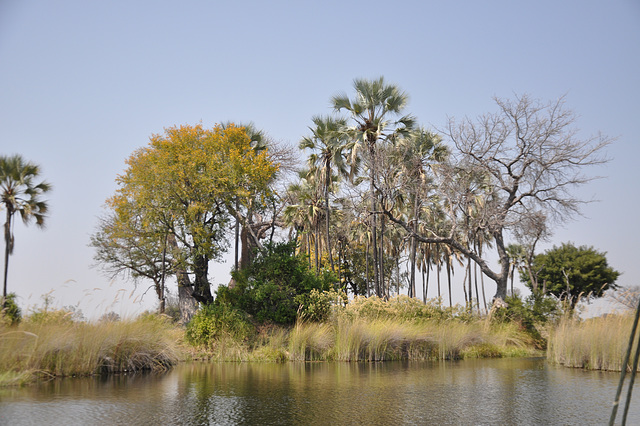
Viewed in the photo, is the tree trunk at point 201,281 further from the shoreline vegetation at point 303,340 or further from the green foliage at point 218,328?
the green foliage at point 218,328

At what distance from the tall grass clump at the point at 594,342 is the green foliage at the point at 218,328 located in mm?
9889

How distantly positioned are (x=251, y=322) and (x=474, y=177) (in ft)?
42.7

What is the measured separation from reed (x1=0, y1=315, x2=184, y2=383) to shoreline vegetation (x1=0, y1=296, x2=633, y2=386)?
0.9 inches

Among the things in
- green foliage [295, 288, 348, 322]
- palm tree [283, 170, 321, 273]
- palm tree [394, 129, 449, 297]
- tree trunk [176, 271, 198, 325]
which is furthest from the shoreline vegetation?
palm tree [283, 170, 321, 273]

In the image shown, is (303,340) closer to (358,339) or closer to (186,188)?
(358,339)

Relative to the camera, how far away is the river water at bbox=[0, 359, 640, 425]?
19.6ft

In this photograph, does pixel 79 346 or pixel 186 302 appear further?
pixel 186 302

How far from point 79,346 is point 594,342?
12.1 meters

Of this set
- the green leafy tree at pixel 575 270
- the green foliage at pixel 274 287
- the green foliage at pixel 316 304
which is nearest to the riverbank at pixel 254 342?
the green foliage at pixel 316 304

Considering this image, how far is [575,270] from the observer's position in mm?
47250

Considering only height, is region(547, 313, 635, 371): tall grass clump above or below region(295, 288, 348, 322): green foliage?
below

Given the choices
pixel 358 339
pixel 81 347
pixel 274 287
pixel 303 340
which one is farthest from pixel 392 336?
pixel 81 347

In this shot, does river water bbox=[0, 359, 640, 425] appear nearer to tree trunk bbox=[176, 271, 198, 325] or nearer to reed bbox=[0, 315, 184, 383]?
reed bbox=[0, 315, 184, 383]

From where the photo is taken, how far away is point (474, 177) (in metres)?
24.2
